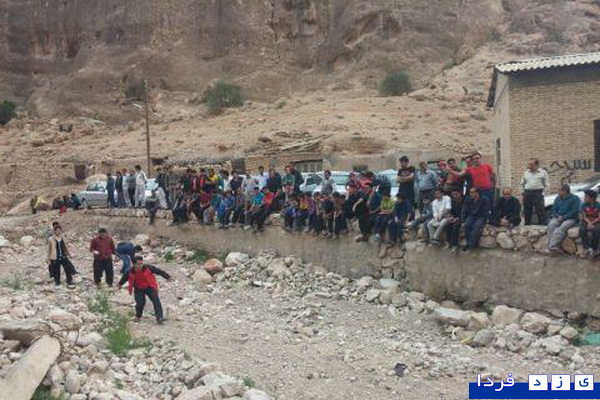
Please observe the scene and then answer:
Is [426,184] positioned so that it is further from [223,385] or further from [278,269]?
[223,385]

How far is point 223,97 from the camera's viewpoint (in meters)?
47.3

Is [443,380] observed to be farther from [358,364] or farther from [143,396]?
[143,396]

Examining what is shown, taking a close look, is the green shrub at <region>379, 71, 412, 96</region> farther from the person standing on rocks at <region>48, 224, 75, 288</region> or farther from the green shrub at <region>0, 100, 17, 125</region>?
the person standing on rocks at <region>48, 224, 75, 288</region>

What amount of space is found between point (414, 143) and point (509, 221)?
745 inches

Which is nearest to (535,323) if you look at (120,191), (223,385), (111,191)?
(223,385)

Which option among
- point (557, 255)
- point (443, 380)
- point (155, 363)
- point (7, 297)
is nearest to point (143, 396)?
point (155, 363)

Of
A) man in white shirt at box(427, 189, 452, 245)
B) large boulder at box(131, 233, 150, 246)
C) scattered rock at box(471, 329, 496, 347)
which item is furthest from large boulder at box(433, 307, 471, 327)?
large boulder at box(131, 233, 150, 246)

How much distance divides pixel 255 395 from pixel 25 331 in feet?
9.43

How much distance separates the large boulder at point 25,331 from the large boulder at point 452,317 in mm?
5516

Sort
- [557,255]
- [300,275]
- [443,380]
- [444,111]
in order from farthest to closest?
[444,111], [300,275], [557,255], [443,380]

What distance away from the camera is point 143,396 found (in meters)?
8.42

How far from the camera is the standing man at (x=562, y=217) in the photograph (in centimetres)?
1031

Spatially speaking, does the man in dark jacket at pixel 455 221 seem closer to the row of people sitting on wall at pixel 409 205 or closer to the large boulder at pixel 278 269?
the row of people sitting on wall at pixel 409 205

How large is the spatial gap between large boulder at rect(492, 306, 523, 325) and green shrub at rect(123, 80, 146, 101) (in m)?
42.1
